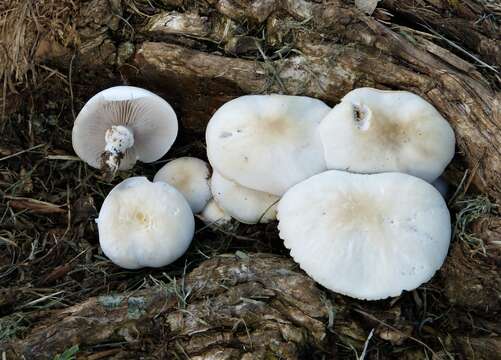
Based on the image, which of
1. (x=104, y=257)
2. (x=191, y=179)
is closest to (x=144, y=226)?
(x=104, y=257)

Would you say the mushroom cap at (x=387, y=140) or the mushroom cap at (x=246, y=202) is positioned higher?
the mushroom cap at (x=387, y=140)

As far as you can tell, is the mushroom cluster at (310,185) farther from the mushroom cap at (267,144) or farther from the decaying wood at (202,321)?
the decaying wood at (202,321)

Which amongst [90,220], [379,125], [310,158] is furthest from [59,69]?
[379,125]

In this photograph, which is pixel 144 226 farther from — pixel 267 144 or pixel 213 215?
pixel 267 144

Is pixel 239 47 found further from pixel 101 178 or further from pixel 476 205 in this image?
pixel 476 205

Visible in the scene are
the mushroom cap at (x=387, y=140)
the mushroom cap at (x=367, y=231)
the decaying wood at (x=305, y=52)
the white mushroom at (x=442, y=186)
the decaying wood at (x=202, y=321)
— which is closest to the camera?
the decaying wood at (x=202, y=321)

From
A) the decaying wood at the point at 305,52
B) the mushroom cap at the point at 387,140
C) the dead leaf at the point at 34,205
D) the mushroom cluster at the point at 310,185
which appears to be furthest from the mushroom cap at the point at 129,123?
the mushroom cap at the point at 387,140
